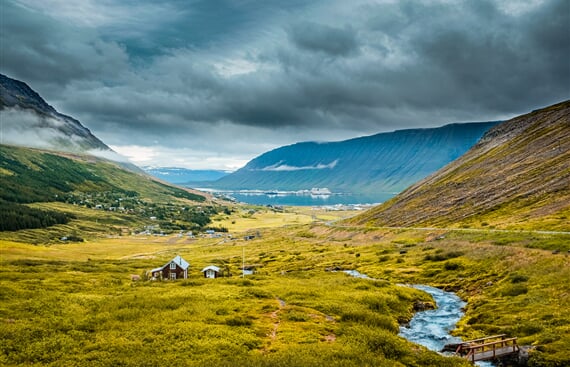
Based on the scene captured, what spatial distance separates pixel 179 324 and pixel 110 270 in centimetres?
9612

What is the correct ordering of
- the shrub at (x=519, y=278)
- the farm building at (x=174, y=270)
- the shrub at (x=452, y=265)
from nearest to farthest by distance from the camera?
the shrub at (x=519, y=278) → the shrub at (x=452, y=265) → the farm building at (x=174, y=270)

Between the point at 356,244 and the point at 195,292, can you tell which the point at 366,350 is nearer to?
the point at 195,292

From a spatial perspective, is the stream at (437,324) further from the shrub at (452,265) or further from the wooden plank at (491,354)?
the shrub at (452,265)

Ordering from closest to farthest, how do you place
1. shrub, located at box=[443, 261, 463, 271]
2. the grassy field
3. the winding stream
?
1. the grassy field
2. the winding stream
3. shrub, located at box=[443, 261, 463, 271]

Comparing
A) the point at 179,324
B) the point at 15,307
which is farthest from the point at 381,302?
the point at 15,307

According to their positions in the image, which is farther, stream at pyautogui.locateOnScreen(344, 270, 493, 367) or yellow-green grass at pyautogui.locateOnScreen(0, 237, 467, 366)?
stream at pyautogui.locateOnScreen(344, 270, 493, 367)

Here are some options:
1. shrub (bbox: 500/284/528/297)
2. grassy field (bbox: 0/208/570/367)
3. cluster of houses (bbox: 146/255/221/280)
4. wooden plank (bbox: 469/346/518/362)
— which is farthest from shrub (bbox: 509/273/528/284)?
cluster of houses (bbox: 146/255/221/280)

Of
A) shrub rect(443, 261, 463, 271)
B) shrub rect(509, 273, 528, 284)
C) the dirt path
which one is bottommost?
the dirt path

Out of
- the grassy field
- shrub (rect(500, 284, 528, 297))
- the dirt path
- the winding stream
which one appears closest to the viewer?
the grassy field

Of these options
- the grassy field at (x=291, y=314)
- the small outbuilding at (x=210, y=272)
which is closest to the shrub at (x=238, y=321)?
the grassy field at (x=291, y=314)

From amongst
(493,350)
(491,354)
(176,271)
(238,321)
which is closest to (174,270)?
(176,271)

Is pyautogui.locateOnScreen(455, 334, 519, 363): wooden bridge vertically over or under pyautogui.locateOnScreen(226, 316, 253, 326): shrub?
over

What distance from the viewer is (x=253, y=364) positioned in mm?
45812

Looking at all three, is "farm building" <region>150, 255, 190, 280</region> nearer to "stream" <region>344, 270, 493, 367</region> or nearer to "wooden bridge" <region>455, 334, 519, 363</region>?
"stream" <region>344, 270, 493, 367</region>
